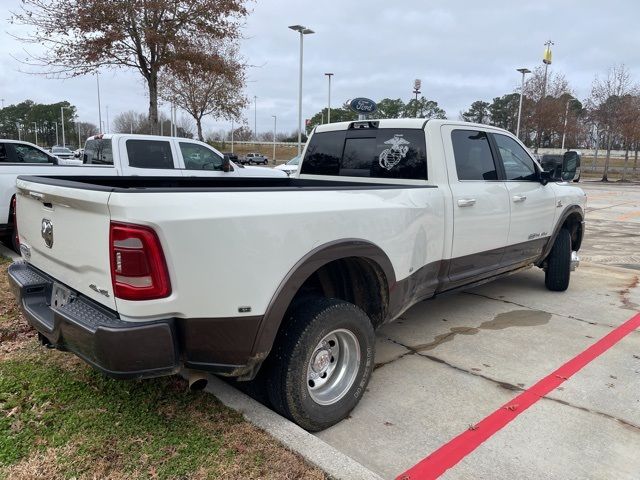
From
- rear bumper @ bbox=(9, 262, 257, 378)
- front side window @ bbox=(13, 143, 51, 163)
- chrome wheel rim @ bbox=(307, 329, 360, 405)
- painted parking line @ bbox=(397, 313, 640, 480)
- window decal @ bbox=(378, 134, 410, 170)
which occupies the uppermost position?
window decal @ bbox=(378, 134, 410, 170)

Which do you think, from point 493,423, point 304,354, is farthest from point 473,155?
point 304,354

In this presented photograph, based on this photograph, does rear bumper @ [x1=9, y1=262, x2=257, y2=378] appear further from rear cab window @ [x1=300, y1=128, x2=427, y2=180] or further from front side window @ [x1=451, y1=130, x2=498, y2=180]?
front side window @ [x1=451, y1=130, x2=498, y2=180]

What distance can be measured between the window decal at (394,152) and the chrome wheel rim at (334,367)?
5.76 feet

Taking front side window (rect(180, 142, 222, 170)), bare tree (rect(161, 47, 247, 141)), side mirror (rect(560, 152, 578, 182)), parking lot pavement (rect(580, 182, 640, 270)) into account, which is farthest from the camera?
bare tree (rect(161, 47, 247, 141))

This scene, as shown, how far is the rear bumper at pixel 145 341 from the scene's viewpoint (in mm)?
2281

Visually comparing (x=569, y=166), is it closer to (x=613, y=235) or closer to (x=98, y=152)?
(x=613, y=235)

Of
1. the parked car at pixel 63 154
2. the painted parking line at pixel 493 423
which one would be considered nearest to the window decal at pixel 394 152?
the painted parking line at pixel 493 423

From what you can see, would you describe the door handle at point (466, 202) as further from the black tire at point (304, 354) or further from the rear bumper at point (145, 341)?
the rear bumper at point (145, 341)

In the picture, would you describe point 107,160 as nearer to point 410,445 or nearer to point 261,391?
point 261,391

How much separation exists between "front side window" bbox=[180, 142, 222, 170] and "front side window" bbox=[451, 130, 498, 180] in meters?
6.44

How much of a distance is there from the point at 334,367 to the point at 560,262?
157 inches

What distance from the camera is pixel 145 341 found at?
2.28 meters

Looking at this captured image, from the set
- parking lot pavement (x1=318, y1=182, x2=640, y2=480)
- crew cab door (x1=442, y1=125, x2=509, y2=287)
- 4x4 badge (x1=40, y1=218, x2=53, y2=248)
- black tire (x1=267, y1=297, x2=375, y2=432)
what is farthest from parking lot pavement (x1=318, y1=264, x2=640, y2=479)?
4x4 badge (x1=40, y1=218, x2=53, y2=248)

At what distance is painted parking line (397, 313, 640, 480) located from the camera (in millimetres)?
2705
